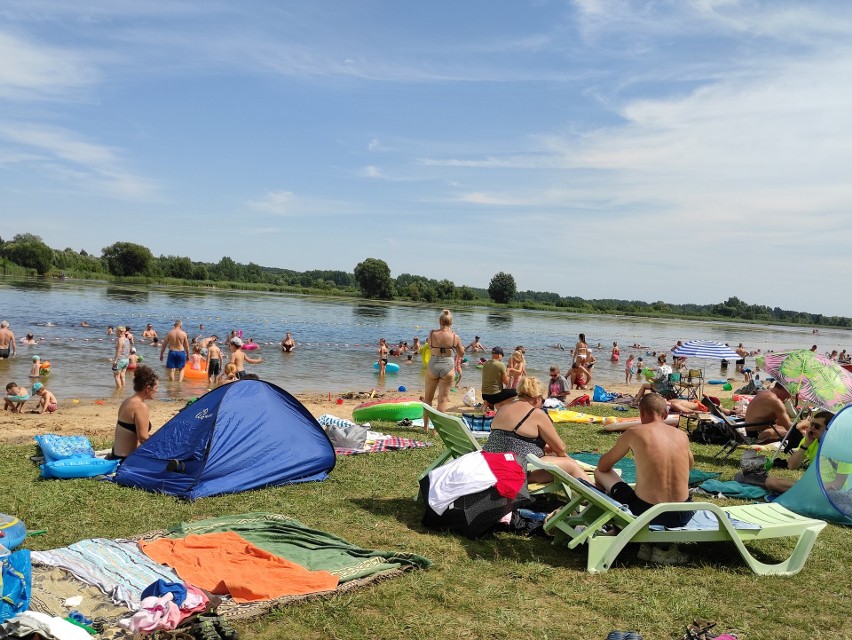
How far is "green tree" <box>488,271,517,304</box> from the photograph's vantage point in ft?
356

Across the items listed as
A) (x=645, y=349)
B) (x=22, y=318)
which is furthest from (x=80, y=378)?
(x=645, y=349)

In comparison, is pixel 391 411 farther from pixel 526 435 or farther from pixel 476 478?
pixel 476 478

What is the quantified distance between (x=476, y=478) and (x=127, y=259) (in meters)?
99.5

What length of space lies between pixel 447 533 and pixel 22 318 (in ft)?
111

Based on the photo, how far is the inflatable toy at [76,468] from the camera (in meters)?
6.77

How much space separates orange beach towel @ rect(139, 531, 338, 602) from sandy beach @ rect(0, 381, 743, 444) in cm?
559

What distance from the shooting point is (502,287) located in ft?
356

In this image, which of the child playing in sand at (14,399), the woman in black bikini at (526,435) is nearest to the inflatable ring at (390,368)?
the child playing in sand at (14,399)

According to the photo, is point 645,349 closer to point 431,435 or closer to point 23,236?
point 431,435

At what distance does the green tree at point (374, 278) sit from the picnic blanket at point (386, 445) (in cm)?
8802

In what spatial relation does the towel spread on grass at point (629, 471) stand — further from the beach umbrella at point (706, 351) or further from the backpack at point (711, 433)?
the beach umbrella at point (706, 351)

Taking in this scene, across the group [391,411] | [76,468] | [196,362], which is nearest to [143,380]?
[76,468]

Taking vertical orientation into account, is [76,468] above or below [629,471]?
below

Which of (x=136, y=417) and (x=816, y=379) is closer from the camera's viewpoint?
(x=136, y=417)
